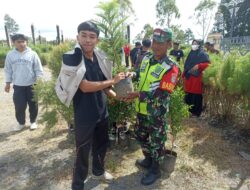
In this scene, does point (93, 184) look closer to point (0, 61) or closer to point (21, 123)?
point (21, 123)

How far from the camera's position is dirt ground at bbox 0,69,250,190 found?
338 cm

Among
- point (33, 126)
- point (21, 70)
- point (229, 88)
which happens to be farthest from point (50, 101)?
point (229, 88)

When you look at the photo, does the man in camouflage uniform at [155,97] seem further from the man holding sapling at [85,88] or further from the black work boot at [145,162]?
the man holding sapling at [85,88]

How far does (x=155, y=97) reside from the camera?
3027 mm

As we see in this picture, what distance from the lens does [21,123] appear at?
17.9 ft

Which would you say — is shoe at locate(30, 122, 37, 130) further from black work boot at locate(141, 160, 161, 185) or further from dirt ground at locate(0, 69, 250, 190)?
black work boot at locate(141, 160, 161, 185)

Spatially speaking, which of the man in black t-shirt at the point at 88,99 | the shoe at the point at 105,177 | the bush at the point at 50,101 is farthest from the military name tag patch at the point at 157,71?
the bush at the point at 50,101

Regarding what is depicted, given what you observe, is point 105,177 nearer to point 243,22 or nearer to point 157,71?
point 157,71

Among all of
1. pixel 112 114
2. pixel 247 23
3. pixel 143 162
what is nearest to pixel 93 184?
pixel 143 162

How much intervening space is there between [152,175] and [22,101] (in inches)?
124

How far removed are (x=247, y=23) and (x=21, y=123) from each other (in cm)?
4178

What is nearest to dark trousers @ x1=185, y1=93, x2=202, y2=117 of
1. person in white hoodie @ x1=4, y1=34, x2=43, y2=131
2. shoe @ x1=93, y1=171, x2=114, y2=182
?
shoe @ x1=93, y1=171, x2=114, y2=182

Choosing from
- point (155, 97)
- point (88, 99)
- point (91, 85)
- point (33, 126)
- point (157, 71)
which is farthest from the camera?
point (33, 126)

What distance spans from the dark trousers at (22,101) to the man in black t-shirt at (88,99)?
2.71 m
